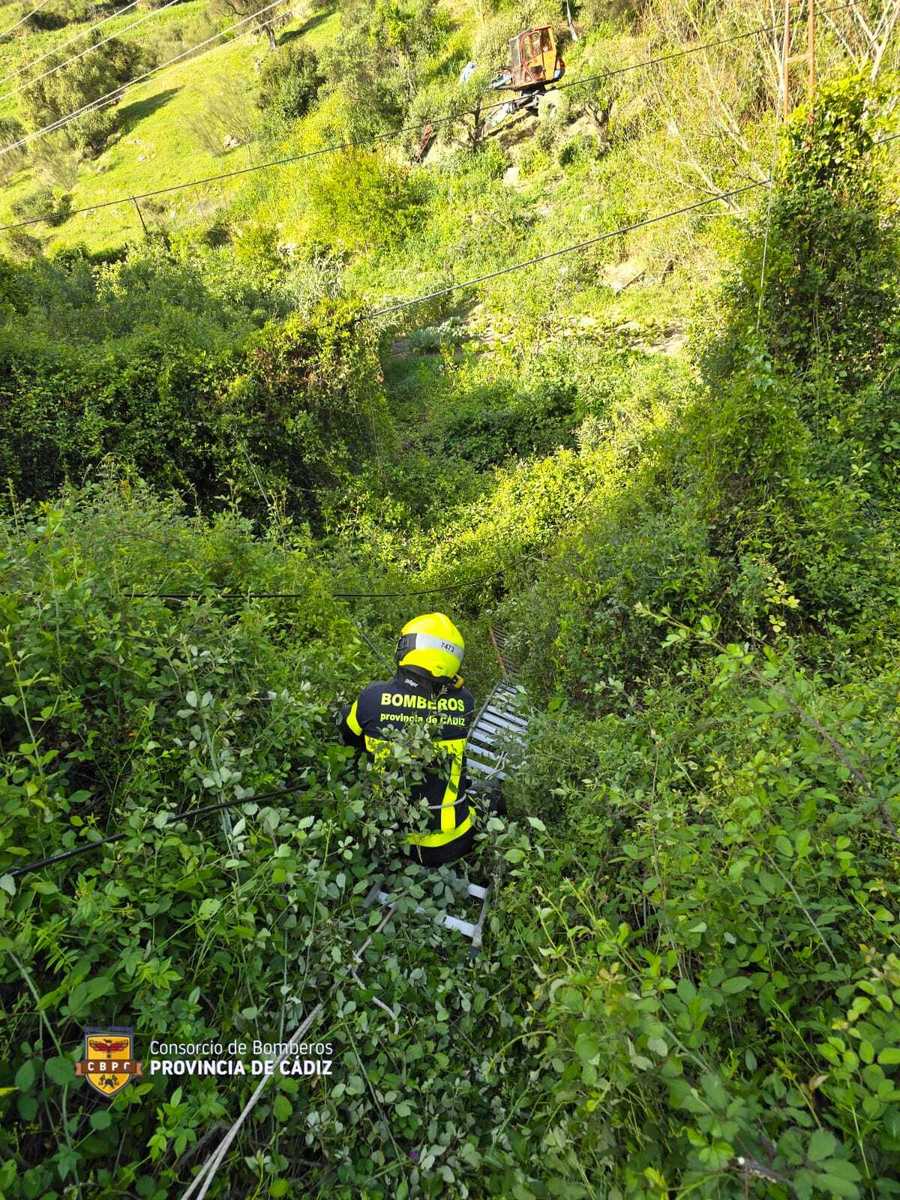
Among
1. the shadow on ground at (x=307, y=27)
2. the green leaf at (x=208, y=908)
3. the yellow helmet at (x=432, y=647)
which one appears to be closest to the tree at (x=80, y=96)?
the shadow on ground at (x=307, y=27)

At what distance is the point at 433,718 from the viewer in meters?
3.05

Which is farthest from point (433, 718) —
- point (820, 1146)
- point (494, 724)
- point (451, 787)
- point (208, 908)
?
point (820, 1146)

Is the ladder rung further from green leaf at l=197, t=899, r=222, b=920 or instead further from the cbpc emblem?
the cbpc emblem

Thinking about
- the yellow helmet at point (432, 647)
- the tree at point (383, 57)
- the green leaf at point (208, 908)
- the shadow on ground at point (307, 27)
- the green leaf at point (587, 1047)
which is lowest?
the yellow helmet at point (432, 647)

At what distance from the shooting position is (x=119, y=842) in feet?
6.55

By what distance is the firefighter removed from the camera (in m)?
2.87

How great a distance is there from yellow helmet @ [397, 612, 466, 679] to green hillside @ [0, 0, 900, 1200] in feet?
1.78

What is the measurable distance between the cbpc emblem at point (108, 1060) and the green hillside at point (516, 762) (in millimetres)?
37

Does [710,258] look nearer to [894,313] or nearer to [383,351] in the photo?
[383,351]

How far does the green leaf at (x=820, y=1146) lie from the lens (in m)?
1.04

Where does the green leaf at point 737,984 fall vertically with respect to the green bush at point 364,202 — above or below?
below

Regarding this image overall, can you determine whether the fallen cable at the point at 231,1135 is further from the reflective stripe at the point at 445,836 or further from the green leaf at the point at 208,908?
the reflective stripe at the point at 445,836

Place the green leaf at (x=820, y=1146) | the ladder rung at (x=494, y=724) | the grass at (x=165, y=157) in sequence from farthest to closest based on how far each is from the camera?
the grass at (x=165, y=157) → the ladder rung at (x=494, y=724) → the green leaf at (x=820, y=1146)

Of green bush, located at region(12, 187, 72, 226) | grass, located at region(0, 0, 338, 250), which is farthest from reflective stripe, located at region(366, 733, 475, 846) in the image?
green bush, located at region(12, 187, 72, 226)
